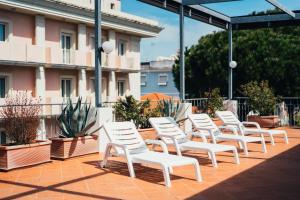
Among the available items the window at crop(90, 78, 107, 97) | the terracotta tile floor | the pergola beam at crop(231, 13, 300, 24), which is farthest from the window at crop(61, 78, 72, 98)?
the terracotta tile floor

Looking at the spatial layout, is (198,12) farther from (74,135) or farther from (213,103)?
(74,135)

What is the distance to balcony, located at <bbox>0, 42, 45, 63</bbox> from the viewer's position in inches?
886

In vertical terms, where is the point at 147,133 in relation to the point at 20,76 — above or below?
below

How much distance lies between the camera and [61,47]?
87.7ft

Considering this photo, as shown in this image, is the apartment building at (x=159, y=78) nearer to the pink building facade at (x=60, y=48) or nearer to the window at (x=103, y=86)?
the pink building facade at (x=60, y=48)

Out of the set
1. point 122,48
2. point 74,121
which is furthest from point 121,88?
point 74,121

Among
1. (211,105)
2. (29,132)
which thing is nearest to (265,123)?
(211,105)

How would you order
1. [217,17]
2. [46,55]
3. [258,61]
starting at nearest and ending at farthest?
[217,17] → [258,61] → [46,55]

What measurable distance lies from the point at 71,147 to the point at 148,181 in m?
2.52

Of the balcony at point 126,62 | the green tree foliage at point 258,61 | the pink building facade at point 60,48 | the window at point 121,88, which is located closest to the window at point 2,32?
the pink building facade at point 60,48

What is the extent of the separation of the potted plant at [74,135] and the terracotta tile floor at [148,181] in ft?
0.82

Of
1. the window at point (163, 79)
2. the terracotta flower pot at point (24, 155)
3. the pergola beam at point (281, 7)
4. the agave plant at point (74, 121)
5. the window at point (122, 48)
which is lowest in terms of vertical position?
the terracotta flower pot at point (24, 155)

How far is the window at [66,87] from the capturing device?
27250 mm

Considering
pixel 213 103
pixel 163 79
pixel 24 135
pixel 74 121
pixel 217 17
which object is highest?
pixel 217 17
